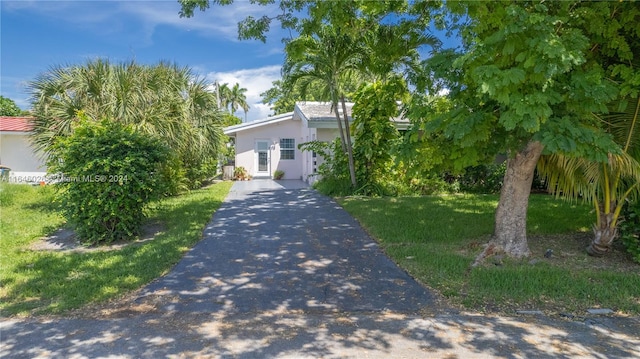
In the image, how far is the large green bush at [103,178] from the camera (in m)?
6.51

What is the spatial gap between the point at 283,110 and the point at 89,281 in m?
36.4

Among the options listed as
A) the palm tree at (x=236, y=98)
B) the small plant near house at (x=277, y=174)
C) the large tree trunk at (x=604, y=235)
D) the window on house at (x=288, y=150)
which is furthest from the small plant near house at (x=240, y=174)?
the palm tree at (x=236, y=98)

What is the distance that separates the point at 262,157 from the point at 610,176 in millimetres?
15721

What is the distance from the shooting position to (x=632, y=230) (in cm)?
537

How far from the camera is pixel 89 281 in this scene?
4.85 metres

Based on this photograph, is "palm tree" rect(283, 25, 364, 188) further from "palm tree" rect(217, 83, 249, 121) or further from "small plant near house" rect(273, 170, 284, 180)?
"palm tree" rect(217, 83, 249, 121)

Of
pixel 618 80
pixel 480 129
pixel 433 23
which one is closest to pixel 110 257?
pixel 480 129

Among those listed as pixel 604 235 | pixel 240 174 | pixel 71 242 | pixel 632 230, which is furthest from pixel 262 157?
pixel 632 230

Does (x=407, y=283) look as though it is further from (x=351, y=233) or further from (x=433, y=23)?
(x=433, y=23)

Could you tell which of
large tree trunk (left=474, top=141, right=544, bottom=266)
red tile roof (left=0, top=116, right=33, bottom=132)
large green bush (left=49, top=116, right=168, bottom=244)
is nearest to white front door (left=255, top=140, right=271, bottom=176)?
red tile roof (left=0, top=116, right=33, bottom=132)

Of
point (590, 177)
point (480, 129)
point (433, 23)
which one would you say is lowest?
point (590, 177)

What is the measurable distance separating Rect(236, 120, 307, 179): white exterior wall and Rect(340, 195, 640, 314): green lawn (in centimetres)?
1038

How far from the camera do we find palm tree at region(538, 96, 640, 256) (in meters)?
5.20

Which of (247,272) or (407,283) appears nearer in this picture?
(407,283)
